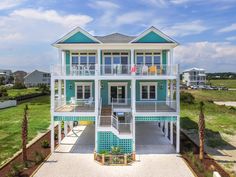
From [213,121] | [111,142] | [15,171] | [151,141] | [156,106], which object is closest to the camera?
[15,171]

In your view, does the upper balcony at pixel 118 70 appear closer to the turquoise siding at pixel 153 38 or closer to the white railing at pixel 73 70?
the white railing at pixel 73 70

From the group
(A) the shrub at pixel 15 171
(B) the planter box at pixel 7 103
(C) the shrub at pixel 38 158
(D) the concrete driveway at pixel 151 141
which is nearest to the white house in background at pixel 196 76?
(B) the planter box at pixel 7 103

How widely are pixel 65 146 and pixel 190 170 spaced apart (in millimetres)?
10283

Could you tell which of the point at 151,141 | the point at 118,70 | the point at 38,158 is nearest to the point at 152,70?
→ the point at 118,70

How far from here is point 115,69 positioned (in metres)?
24.4

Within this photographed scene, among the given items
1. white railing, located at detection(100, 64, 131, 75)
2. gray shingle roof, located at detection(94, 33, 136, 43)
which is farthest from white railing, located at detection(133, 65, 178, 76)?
gray shingle roof, located at detection(94, 33, 136, 43)

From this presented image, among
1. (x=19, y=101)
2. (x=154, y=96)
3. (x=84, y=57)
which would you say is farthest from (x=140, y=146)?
(x=19, y=101)

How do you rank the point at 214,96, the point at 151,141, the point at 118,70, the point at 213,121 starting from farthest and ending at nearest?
1. the point at 214,96
2. the point at 213,121
3. the point at 151,141
4. the point at 118,70

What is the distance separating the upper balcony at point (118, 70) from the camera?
74.5 feet

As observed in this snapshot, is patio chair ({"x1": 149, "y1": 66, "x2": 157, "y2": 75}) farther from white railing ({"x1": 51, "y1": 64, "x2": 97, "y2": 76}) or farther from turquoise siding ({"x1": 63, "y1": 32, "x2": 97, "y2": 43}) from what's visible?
turquoise siding ({"x1": 63, "y1": 32, "x2": 97, "y2": 43})

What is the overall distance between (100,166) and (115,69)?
8.71 metres

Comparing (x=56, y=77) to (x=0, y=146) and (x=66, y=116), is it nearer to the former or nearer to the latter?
(x=66, y=116)

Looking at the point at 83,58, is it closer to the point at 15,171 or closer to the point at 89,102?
the point at 89,102

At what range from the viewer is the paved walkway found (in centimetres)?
1714
